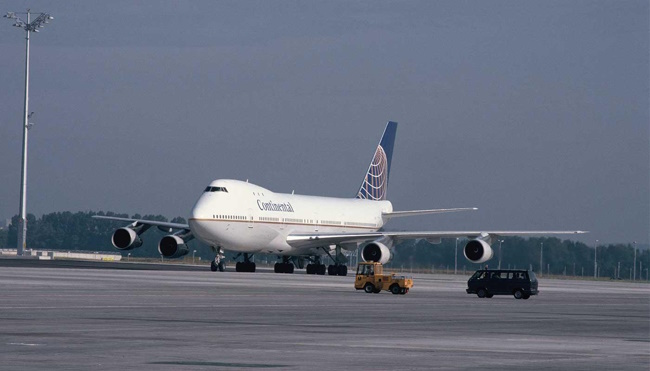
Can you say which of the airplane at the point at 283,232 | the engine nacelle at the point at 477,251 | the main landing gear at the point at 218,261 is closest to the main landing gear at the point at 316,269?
the airplane at the point at 283,232

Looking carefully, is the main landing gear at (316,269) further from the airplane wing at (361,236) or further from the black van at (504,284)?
the black van at (504,284)

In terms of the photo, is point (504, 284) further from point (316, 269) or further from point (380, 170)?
point (380, 170)

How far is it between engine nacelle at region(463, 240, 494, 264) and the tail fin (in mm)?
22216

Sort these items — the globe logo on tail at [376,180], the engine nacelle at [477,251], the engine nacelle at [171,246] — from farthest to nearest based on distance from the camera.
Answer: the globe logo on tail at [376,180] < the engine nacelle at [171,246] < the engine nacelle at [477,251]

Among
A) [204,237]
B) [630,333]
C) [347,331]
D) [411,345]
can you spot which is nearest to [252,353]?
[411,345]

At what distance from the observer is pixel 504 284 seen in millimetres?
47562

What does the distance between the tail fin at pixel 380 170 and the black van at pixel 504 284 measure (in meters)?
44.7

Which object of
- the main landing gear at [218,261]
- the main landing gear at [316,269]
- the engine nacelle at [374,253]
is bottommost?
the main landing gear at [316,269]

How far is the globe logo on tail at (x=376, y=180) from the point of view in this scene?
93188mm

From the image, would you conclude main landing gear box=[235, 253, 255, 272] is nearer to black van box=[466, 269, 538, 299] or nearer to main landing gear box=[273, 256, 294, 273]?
main landing gear box=[273, 256, 294, 273]

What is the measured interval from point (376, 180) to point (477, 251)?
81.3 feet

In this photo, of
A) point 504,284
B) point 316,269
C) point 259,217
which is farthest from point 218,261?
point 504,284

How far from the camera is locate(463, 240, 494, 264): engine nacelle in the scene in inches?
2795

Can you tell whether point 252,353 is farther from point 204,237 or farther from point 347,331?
point 204,237
